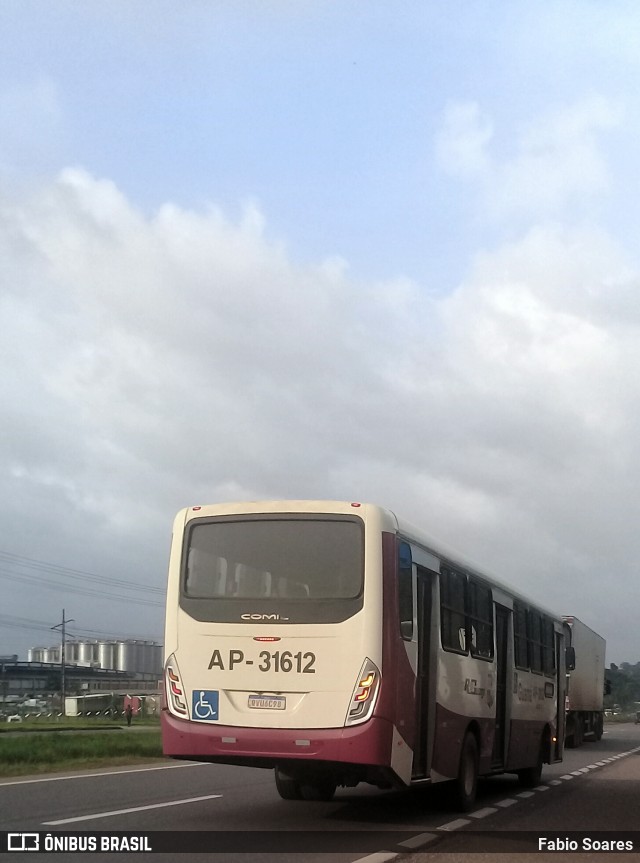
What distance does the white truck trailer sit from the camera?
121ft

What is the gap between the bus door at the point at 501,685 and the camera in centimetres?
1664

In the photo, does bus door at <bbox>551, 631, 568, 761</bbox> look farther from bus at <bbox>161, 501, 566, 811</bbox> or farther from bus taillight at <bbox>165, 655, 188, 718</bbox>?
bus taillight at <bbox>165, 655, 188, 718</bbox>

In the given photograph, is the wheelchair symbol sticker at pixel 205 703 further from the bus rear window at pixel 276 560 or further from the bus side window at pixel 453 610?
the bus side window at pixel 453 610

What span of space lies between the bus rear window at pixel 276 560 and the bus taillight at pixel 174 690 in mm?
764

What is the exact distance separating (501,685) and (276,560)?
6.20 metres

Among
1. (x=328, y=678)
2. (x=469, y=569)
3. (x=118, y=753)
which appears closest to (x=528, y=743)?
(x=469, y=569)

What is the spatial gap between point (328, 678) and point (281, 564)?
4.19 ft

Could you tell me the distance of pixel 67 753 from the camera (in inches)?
939

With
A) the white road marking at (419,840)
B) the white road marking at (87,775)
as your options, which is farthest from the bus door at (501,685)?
the white road marking at (419,840)

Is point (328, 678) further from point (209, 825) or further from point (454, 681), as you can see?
point (454, 681)

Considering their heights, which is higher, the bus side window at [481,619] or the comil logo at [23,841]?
the bus side window at [481,619]

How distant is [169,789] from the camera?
53.6 feet

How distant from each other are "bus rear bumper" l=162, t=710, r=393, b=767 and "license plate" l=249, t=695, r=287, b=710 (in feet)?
0.71

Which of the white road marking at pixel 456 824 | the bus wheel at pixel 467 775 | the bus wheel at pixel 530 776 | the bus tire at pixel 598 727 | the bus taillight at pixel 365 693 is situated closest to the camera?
the bus taillight at pixel 365 693
